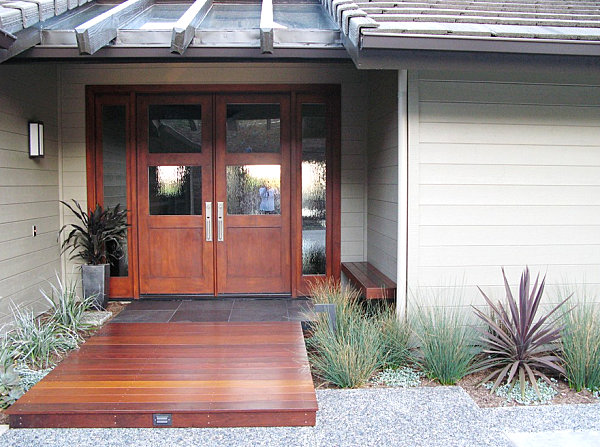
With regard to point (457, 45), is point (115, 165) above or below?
below

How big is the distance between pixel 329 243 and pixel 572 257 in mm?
2538

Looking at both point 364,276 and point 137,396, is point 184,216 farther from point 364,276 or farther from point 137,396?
point 137,396

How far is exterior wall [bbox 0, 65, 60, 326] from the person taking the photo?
5.02 m

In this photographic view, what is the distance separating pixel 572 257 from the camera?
481cm

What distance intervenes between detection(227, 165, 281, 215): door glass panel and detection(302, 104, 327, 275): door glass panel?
319 mm

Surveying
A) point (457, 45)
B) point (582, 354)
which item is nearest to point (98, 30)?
point (457, 45)

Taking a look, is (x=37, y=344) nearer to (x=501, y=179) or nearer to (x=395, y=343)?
(x=395, y=343)

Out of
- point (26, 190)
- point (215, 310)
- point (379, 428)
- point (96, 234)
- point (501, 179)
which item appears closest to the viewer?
point (379, 428)

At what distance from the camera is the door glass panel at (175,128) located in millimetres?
6297

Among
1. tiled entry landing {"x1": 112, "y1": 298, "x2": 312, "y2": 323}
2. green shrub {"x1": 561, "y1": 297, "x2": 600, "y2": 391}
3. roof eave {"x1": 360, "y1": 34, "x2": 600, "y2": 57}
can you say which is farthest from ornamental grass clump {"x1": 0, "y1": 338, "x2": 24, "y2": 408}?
green shrub {"x1": 561, "y1": 297, "x2": 600, "y2": 391}

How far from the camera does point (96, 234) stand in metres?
5.91

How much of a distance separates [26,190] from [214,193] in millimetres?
1845

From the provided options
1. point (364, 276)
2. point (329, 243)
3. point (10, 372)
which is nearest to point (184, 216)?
point (329, 243)

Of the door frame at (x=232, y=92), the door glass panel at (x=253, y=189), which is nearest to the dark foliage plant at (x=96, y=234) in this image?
the door frame at (x=232, y=92)
